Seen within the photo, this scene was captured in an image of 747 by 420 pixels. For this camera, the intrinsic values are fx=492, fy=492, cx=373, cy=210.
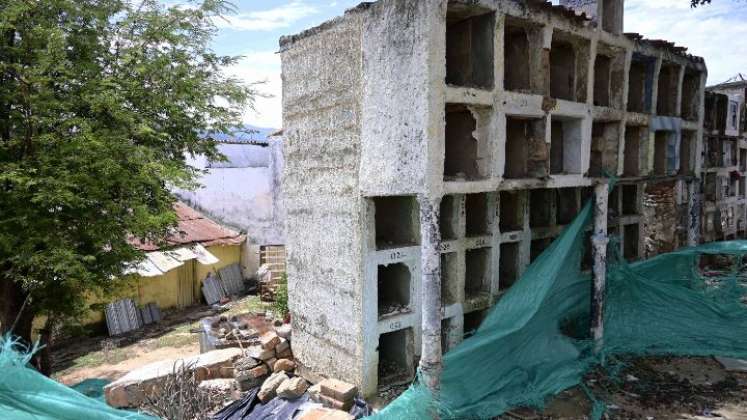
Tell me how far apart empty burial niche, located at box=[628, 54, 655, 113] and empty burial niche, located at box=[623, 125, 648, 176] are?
456 millimetres

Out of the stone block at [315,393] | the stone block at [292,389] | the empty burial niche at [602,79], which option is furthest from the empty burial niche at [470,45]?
the stone block at [292,389]

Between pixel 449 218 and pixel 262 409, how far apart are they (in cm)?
406

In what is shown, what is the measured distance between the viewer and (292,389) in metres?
7.38

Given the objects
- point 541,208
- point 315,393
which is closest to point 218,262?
point 315,393

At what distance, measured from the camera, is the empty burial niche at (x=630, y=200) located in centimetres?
1092

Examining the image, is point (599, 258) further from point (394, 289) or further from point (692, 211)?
point (692, 211)

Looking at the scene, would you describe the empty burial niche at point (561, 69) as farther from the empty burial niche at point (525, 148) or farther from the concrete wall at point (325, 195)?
the concrete wall at point (325, 195)

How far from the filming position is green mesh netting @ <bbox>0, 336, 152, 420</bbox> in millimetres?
3381

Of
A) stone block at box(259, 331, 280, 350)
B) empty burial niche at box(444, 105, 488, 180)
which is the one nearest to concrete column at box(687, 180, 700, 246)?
empty burial niche at box(444, 105, 488, 180)

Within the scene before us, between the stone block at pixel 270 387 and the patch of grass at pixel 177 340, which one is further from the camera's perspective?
the patch of grass at pixel 177 340

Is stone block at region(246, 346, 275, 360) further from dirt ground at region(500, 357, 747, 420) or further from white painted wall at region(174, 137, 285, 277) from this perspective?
white painted wall at region(174, 137, 285, 277)

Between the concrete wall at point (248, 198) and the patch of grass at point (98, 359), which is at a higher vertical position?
the concrete wall at point (248, 198)

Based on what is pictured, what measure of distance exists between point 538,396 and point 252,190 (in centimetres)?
1668

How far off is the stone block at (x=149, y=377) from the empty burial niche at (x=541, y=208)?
20.1ft
